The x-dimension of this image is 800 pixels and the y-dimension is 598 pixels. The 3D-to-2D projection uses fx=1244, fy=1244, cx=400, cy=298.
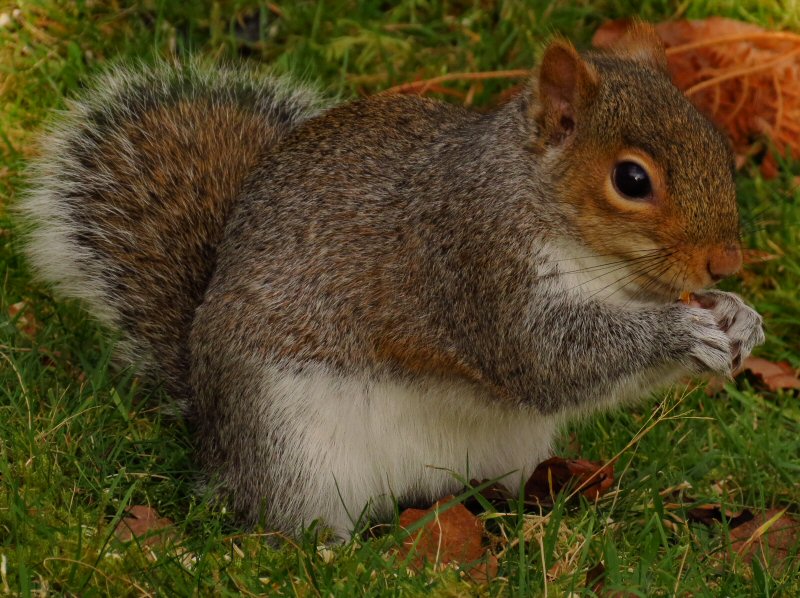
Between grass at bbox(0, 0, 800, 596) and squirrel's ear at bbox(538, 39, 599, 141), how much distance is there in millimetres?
667

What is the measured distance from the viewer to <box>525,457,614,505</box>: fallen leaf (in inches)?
103

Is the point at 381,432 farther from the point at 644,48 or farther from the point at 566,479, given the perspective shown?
the point at 644,48

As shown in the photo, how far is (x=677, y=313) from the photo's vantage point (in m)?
2.45

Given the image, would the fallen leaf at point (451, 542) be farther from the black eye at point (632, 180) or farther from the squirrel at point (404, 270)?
the black eye at point (632, 180)

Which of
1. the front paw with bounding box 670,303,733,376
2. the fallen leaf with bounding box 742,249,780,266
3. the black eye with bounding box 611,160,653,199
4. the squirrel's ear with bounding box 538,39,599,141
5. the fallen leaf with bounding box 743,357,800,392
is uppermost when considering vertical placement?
the squirrel's ear with bounding box 538,39,599,141

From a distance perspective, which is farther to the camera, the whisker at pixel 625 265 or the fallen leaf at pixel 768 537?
the fallen leaf at pixel 768 537

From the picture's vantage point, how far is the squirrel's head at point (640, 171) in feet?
7.32

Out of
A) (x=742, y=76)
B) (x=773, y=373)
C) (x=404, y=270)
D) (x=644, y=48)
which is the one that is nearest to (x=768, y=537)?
(x=773, y=373)

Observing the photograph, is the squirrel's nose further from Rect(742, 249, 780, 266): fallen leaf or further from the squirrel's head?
Rect(742, 249, 780, 266): fallen leaf

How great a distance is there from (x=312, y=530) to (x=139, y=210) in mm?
828

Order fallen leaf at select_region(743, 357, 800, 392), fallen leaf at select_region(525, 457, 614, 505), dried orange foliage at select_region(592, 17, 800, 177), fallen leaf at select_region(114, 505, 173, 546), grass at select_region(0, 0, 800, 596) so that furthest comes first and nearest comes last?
dried orange foliage at select_region(592, 17, 800, 177)
fallen leaf at select_region(743, 357, 800, 392)
fallen leaf at select_region(525, 457, 614, 505)
fallen leaf at select_region(114, 505, 173, 546)
grass at select_region(0, 0, 800, 596)

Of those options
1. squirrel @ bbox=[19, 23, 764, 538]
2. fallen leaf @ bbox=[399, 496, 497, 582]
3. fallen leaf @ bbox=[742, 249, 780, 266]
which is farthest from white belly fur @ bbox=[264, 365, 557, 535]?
fallen leaf @ bbox=[742, 249, 780, 266]

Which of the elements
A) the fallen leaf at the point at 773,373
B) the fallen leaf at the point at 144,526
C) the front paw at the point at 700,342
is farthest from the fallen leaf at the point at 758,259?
the fallen leaf at the point at 144,526

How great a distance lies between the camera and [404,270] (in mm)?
2553
